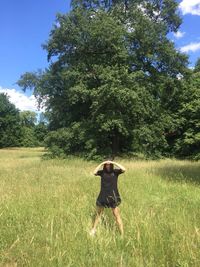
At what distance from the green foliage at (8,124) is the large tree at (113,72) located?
1958 inches

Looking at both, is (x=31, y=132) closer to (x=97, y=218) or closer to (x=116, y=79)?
(x=116, y=79)

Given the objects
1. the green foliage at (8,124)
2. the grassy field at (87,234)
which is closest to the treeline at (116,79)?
the grassy field at (87,234)

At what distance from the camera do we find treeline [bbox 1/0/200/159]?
102 ft

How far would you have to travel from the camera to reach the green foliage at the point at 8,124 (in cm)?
8488

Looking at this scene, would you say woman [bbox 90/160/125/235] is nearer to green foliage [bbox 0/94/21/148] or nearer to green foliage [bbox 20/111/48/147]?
green foliage [bbox 20/111/48/147]

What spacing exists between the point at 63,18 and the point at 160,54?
8.59m

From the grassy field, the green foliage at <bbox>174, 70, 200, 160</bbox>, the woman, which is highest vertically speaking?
the green foliage at <bbox>174, 70, 200, 160</bbox>

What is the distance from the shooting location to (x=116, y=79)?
3033 cm

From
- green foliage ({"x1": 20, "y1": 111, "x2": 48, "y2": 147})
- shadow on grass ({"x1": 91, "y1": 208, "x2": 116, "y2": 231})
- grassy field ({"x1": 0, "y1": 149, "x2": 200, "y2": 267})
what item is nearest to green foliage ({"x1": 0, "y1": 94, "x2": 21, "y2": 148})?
green foliage ({"x1": 20, "y1": 111, "x2": 48, "y2": 147})

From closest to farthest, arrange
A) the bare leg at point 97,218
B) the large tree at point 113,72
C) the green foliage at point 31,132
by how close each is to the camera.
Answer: the bare leg at point 97,218 < the large tree at point 113,72 < the green foliage at point 31,132

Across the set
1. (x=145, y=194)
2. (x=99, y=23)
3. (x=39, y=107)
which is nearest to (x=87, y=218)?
(x=145, y=194)

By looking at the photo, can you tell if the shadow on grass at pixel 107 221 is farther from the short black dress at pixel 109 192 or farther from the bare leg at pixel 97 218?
the short black dress at pixel 109 192

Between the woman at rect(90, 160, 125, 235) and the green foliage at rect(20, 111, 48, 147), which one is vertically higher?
the green foliage at rect(20, 111, 48, 147)

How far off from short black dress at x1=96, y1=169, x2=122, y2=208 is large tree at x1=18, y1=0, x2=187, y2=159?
21.4 metres
